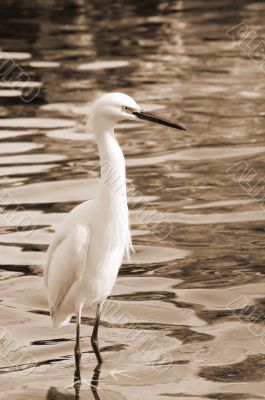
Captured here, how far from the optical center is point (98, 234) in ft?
25.6

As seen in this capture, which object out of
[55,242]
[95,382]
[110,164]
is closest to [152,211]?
[55,242]

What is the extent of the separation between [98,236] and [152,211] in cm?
420

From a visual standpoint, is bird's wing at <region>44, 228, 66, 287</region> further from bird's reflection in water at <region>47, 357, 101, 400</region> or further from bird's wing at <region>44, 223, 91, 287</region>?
→ bird's reflection in water at <region>47, 357, 101, 400</region>

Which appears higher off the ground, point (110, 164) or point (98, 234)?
point (110, 164)

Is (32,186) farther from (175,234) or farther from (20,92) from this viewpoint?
(20,92)

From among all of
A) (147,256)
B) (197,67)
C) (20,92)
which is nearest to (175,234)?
(147,256)

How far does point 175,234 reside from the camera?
11352 mm

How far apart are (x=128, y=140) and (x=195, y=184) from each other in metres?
2.38

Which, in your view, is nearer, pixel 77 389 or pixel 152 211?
pixel 77 389

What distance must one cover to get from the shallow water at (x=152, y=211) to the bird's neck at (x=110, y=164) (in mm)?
1383

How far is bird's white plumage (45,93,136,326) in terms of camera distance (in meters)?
7.65

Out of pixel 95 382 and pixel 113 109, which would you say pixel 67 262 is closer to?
pixel 95 382

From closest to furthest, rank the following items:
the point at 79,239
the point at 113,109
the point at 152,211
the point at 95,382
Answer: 1. the point at 113,109
2. the point at 79,239
3. the point at 95,382
4. the point at 152,211

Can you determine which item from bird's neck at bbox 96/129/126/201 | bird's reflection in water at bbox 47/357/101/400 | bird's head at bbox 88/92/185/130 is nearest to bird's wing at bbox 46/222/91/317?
bird's neck at bbox 96/129/126/201
